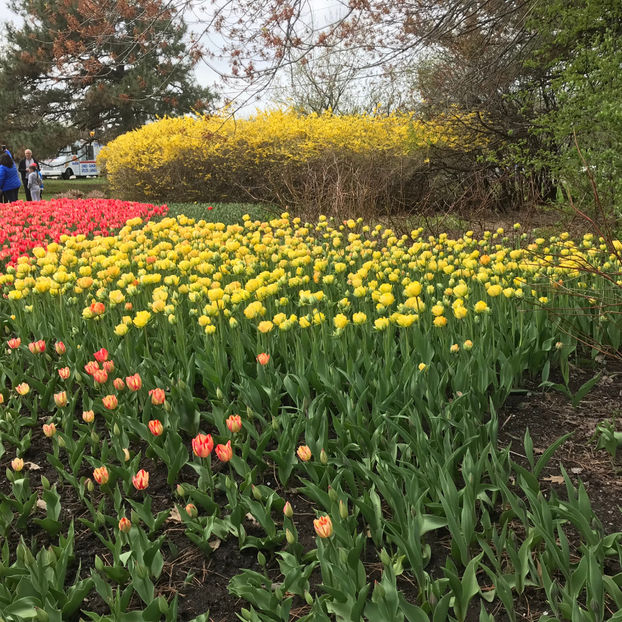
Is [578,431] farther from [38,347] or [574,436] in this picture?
[38,347]

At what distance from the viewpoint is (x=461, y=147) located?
12.2 m

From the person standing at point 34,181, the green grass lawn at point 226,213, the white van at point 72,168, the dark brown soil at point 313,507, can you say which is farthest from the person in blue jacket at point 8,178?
the white van at point 72,168

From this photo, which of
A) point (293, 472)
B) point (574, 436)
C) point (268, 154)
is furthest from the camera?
point (268, 154)

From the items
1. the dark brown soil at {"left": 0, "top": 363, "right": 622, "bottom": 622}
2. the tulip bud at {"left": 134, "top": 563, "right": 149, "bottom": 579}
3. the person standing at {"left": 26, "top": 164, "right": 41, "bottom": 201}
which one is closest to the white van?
the person standing at {"left": 26, "top": 164, "right": 41, "bottom": 201}

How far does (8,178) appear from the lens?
1288 centimetres

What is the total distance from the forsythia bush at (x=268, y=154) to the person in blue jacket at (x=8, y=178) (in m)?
2.95

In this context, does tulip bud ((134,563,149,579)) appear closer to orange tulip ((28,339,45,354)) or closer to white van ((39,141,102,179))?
orange tulip ((28,339,45,354))

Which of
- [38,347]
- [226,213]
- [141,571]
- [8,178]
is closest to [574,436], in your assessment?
[141,571]

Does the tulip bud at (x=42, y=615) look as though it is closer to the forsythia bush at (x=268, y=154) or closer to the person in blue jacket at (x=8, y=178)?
the forsythia bush at (x=268, y=154)

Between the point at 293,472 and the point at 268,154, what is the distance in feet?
40.1

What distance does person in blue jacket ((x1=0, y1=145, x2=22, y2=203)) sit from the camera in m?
12.4

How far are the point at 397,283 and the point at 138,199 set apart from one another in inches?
510

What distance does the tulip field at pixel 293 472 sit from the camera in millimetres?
1688

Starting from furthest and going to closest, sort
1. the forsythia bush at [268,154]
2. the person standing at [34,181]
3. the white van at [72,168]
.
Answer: the white van at [72,168]
the person standing at [34,181]
the forsythia bush at [268,154]
